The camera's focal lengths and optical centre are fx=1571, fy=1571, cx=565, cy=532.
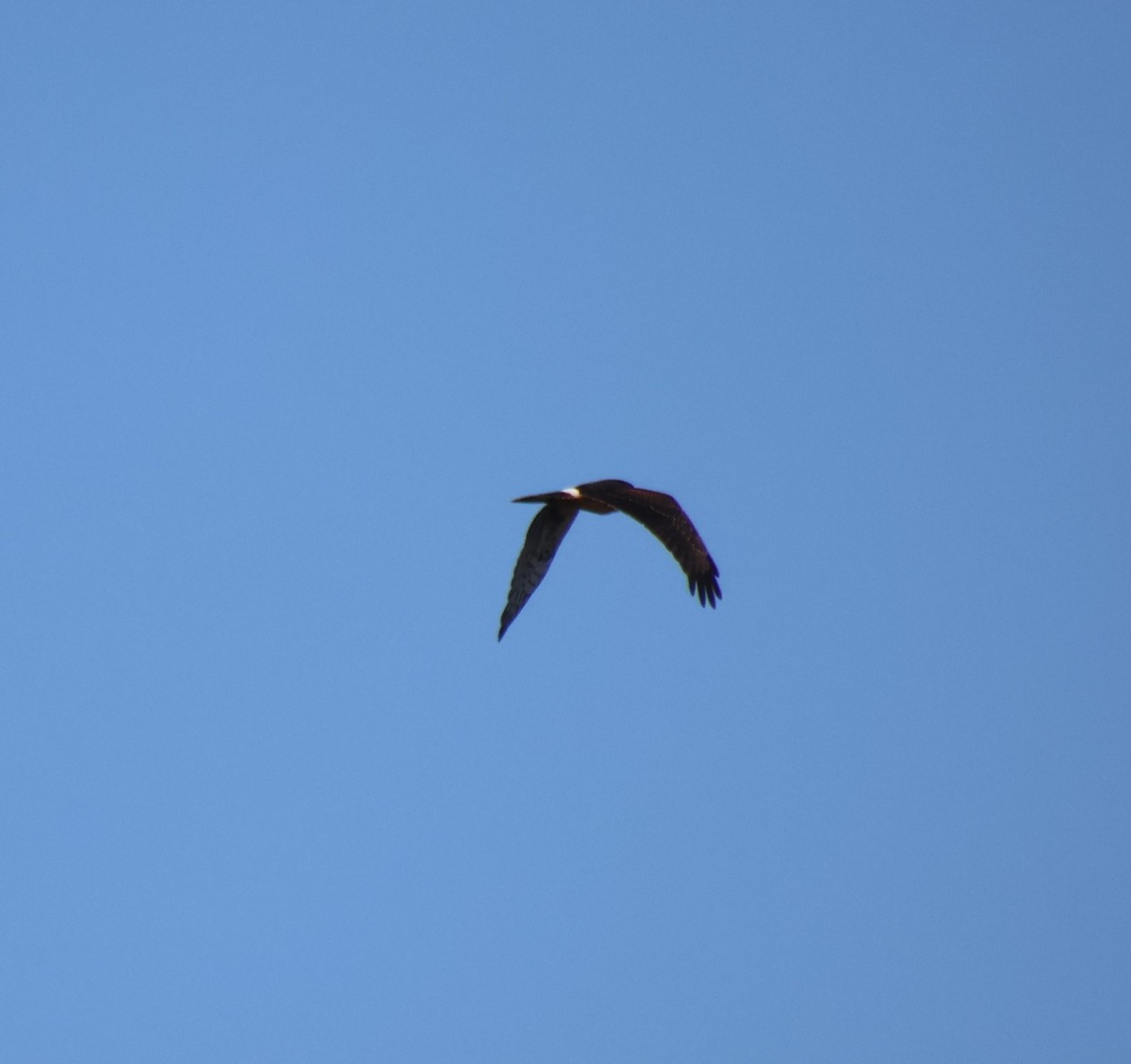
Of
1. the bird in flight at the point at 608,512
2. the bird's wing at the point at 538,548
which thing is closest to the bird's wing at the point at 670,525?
the bird in flight at the point at 608,512

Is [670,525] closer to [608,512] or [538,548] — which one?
[608,512]

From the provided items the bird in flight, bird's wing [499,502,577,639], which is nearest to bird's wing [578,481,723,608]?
the bird in flight

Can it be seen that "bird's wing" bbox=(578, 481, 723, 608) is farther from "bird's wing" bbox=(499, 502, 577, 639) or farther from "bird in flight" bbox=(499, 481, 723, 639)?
"bird's wing" bbox=(499, 502, 577, 639)

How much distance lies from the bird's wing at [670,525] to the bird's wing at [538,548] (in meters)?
0.49

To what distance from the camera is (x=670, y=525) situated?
811 inches

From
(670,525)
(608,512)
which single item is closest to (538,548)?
(608,512)

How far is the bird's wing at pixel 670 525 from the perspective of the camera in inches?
788

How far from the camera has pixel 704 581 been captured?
821 inches

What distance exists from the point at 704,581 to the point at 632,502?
1636 mm

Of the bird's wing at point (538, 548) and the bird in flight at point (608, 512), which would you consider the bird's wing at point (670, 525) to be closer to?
the bird in flight at point (608, 512)

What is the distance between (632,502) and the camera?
2006 cm

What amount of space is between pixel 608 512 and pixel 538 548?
3.70 feet

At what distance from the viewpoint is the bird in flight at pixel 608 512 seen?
20.0 metres

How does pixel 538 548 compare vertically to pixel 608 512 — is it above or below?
below
